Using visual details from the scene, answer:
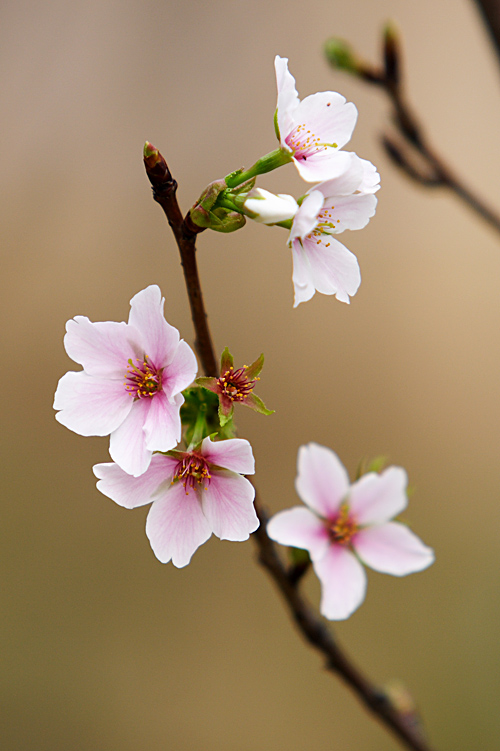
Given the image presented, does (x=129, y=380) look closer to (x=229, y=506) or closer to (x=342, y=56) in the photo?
(x=229, y=506)

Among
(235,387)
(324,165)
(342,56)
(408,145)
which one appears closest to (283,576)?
(235,387)

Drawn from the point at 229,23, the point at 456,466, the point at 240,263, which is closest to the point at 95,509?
the point at 240,263

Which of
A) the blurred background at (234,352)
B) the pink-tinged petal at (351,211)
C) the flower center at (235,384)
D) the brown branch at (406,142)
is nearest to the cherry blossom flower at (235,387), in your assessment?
the flower center at (235,384)

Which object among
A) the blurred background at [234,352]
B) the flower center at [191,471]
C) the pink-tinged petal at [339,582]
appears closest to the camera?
the pink-tinged petal at [339,582]

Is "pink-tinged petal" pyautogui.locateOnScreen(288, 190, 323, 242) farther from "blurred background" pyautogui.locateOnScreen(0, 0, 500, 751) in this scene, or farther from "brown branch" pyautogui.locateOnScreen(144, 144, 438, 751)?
"blurred background" pyautogui.locateOnScreen(0, 0, 500, 751)

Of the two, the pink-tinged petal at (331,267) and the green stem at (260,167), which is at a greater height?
the green stem at (260,167)

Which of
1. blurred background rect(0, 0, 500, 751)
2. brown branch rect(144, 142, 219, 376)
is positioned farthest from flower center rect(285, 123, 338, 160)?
blurred background rect(0, 0, 500, 751)

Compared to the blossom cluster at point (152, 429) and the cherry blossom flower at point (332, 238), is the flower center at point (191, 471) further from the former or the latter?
the cherry blossom flower at point (332, 238)
